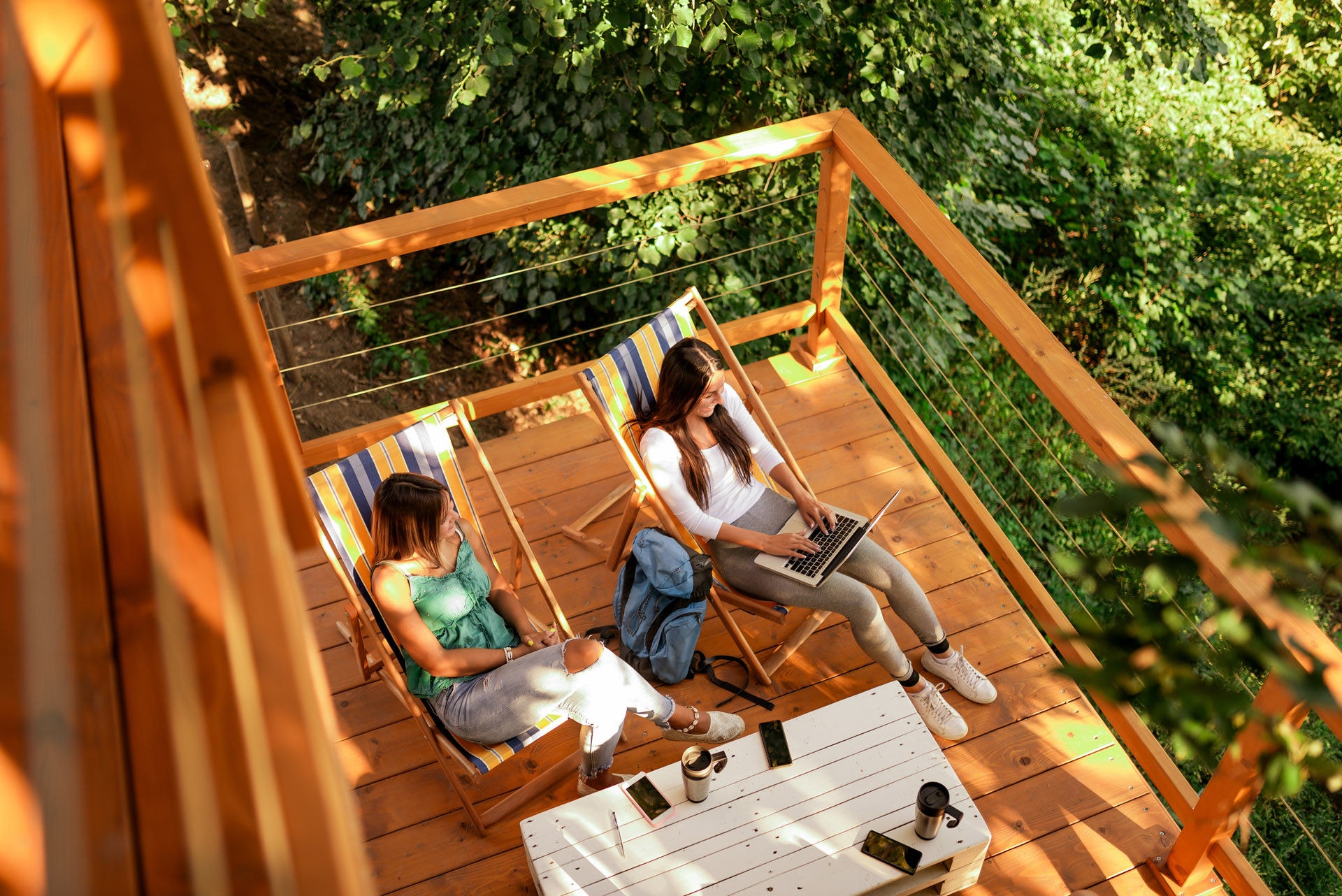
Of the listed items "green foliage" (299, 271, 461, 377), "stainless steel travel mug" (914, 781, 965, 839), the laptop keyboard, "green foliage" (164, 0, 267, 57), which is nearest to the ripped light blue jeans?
the laptop keyboard

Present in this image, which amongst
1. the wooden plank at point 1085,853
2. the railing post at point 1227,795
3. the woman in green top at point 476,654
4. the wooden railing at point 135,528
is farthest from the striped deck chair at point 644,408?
the wooden railing at point 135,528

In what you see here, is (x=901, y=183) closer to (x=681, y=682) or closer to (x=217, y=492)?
(x=681, y=682)

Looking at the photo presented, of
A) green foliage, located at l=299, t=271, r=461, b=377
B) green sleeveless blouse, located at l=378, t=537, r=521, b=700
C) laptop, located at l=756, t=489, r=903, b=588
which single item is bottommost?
laptop, located at l=756, t=489, r=903, b=588

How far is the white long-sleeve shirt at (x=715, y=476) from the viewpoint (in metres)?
3.22

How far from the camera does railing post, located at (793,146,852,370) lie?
3836 millimetres

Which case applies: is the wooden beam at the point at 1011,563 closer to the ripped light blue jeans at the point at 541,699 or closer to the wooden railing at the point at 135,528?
the ripped light blue jeans at the point at 541,699

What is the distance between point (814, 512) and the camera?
332cm

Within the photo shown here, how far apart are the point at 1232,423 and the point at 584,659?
6.82 m

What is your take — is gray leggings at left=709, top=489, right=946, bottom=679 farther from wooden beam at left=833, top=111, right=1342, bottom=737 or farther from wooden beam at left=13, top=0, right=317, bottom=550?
wooden beam at left=13, top=0, right=317, bottom=550

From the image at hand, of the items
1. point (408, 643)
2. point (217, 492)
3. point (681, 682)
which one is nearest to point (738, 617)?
point (681, 682)

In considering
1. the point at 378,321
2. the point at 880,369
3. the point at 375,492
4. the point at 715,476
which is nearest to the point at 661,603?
the point at 715,476

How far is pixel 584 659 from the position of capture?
9.00 feet

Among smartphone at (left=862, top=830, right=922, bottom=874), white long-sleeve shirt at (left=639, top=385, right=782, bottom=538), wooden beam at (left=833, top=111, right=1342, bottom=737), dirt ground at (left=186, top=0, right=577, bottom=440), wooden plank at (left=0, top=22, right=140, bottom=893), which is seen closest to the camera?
wooden plank at (left=0, top=22, right=140, bottom=893)

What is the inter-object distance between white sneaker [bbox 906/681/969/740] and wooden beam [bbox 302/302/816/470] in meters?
1.48
